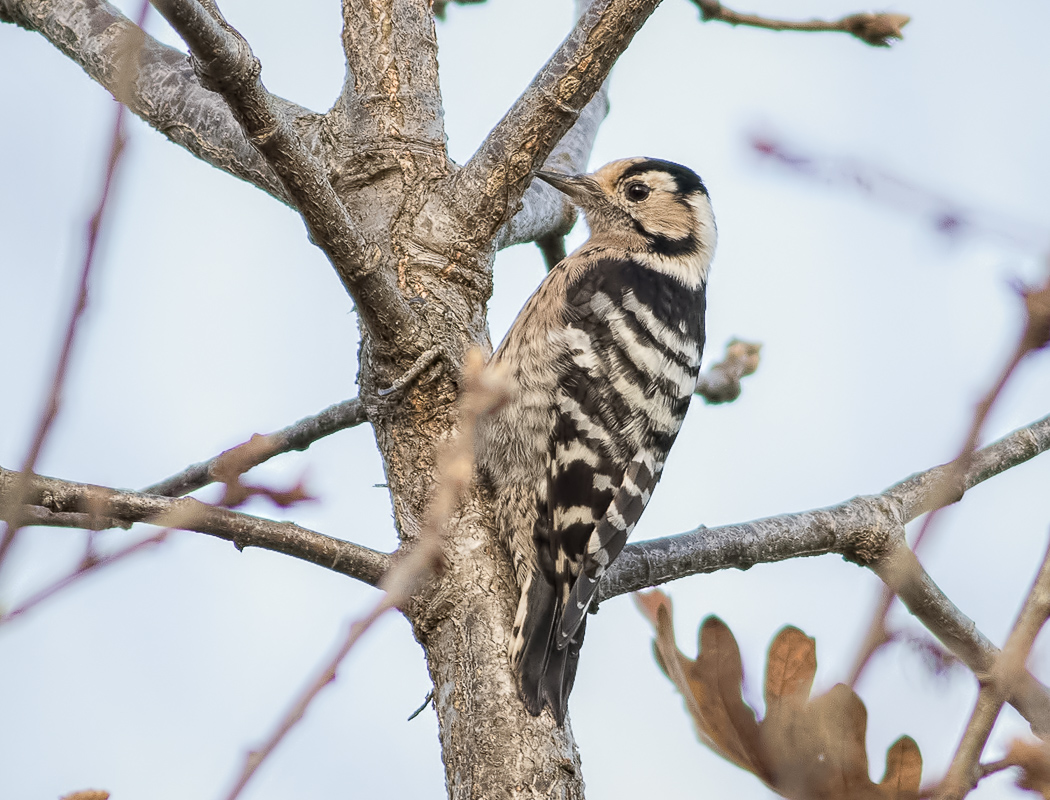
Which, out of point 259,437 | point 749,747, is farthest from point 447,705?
point 749,747

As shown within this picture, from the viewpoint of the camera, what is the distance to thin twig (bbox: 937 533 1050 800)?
24.8 inches

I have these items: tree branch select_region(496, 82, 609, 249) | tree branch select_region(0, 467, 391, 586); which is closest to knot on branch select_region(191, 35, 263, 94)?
tree branch select_region(0, 467, 391, 586)

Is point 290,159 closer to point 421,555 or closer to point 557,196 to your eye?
point 421,555

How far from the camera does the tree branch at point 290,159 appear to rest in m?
1.89

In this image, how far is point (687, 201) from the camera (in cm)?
443

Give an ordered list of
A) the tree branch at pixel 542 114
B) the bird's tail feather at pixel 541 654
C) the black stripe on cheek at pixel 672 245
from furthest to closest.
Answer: the black stripe on cheek at pixel 672 245
the tree branch at pixel 542 114
the bird's tail feather at pixel 541 654

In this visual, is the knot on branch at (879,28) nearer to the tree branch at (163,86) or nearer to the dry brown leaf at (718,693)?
the tree branch at (163,86)

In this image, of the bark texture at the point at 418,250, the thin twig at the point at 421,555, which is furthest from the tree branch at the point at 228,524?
the thin twig at the point at 421,555

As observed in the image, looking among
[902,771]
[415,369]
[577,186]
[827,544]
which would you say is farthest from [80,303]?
[577,186]

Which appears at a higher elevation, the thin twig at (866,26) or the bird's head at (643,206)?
the bird's head at (643,206)

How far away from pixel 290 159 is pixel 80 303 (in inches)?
65.4

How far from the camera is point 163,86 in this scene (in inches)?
141

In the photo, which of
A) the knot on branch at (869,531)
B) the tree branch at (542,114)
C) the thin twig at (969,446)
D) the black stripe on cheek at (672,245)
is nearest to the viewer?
the thin twig at (969,446)

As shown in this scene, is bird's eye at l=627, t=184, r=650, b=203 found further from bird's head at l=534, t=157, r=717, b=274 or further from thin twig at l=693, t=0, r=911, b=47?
thin twig at l=693, t=0, r=911, b=47
